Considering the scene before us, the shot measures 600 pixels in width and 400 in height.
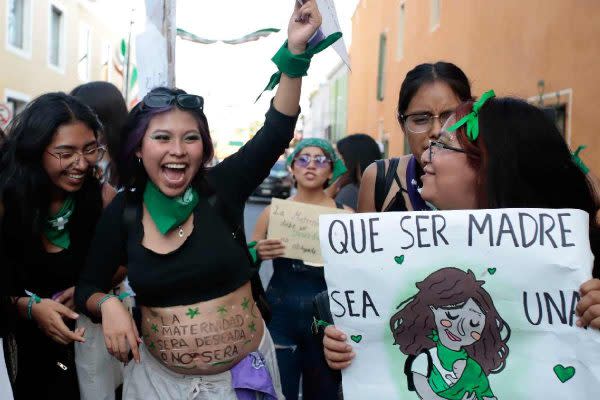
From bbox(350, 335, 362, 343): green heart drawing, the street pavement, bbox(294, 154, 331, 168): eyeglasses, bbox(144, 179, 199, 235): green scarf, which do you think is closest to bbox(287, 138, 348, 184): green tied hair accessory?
bbox(294, 154, 331, 168): eyeglasses

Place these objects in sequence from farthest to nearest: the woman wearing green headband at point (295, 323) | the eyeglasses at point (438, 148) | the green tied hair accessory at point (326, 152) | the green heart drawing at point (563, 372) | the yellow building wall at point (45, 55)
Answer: the yellow building wall at point (45, 55) < the green tied hair accessory at point (326, 152) < the woman wearing green headband at point (295, 323) < the eyeglasses at point (438, 148) < the green heart drawing at point (563, 372)

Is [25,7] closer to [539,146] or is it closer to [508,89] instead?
[508,89]

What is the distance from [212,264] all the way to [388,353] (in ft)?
2.60

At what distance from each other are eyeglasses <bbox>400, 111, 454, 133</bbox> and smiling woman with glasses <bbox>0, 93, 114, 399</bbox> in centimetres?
137

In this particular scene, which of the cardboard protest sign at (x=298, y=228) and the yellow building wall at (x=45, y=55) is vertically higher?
the yellow building wall at (x=45, y=55)

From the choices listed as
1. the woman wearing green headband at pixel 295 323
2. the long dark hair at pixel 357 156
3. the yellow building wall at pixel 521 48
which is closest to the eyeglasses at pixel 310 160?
the long dark hair at pixel 357 156

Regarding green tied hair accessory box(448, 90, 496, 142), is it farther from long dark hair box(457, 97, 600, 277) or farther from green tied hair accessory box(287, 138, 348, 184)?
green tied hair accessory box(287, 138, 348, 184)

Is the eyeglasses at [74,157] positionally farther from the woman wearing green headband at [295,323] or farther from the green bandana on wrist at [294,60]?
the woman wearing green headband at [295,323]

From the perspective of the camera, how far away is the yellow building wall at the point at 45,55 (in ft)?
60.7

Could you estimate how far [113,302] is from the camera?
7.89 feet

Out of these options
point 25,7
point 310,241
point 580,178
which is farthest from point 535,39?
point 25,7

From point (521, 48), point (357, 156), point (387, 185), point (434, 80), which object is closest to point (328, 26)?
point (434, 80)

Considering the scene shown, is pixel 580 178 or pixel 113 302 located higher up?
pixel 580 178

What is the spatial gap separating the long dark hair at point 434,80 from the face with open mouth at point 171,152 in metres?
0.91
